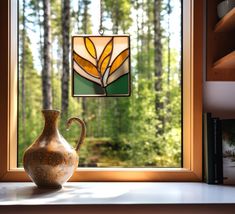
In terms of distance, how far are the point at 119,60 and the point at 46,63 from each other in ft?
4.51

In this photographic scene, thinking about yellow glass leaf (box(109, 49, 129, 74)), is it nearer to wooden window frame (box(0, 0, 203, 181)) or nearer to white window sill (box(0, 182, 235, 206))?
wooden window frame (box(0, 0, 203, 181))

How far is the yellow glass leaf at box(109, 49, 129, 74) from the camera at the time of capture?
74.9 inches

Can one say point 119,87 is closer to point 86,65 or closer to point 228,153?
point 86,65

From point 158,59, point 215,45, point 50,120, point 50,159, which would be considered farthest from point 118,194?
point 158,59

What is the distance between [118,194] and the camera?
5.09ft

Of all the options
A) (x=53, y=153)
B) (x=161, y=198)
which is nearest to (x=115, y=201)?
(x=161, y=198)

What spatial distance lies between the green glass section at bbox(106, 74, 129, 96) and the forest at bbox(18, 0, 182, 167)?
892mm

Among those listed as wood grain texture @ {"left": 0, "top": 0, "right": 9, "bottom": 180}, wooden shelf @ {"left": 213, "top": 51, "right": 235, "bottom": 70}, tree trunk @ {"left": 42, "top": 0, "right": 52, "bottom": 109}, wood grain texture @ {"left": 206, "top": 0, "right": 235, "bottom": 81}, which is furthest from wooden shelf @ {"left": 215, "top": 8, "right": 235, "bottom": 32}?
tree trunk @ {"left": 42, "top": 0, "right": 52, "bottom": 109}

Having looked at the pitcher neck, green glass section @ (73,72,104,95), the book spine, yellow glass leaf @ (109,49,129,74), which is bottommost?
the book spine

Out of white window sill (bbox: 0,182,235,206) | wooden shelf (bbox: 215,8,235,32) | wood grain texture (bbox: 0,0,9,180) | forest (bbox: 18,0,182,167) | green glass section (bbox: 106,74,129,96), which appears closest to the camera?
white window sill (bbox: 0,182,235,206)

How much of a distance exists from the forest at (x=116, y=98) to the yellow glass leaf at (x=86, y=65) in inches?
33.0

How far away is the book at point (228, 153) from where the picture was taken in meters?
1.76

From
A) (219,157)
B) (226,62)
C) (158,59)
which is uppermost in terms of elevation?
(158,59)

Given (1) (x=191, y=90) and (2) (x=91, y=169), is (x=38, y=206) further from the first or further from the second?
(1) (x=191, y=90)
